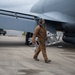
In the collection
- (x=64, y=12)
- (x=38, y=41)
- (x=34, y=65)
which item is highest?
(x=64, y=12)

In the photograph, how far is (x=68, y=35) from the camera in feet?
66.1

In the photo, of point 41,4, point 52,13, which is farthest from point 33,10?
point 52,13

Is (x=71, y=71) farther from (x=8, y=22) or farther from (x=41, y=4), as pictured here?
(x=41, y=4)

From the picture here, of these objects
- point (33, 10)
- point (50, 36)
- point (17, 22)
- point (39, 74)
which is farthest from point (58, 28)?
point (39, 74)

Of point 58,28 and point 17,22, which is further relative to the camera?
point 58,28

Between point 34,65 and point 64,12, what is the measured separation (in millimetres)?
9315

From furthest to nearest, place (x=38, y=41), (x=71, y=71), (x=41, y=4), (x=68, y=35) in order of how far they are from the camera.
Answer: (x=41, y=4) < (x=68, y=35) < (x=38, y=41) < (x=71, y=71)

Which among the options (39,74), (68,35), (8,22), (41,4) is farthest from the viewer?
(41,4)

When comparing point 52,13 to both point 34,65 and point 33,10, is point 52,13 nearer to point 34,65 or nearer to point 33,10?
point 33,10

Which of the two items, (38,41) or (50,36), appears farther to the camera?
(50,36)

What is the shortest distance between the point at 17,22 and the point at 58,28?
334 cm

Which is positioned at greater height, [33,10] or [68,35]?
[33,10]

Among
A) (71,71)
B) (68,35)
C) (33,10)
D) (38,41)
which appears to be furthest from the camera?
(33,10)

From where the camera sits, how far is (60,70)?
9.47 meters
